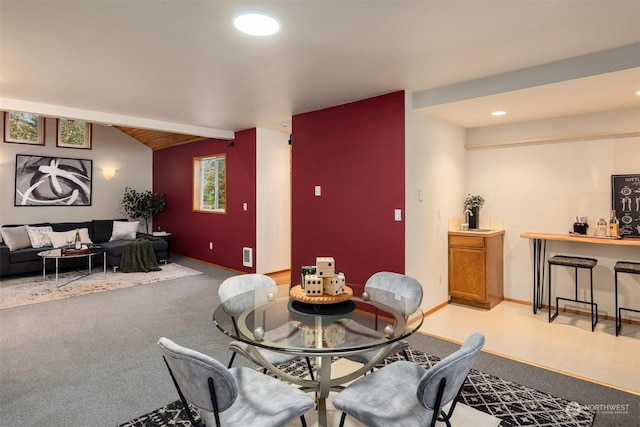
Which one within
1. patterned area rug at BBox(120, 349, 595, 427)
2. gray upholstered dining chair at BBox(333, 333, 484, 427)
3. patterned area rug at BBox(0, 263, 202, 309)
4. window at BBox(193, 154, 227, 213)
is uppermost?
window at BBox(193, 154, 227, 213)

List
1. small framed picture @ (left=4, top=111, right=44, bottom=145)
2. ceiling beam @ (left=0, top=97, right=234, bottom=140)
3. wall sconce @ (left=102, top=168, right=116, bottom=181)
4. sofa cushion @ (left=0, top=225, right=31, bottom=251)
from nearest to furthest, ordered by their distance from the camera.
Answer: ceiling beam @ (left=0, top=97, right=234, bottom=140) → sofa cushion @ (left=0, top=225, right=31, bottom=251) → small framed picture @ (left=4, top=111, right=44, bottom=145) → wall sconce @ (left=102, top=168, right=116, bottom=181)

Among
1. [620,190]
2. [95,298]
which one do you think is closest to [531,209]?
[620,190]

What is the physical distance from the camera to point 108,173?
24.7ft

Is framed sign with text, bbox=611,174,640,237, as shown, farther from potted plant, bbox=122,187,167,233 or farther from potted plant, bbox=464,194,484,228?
potted plant, bbox=122,187,167,233

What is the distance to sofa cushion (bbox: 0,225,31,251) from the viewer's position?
18.6ft

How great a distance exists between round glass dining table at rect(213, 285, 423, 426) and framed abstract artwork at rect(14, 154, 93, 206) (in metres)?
6.32

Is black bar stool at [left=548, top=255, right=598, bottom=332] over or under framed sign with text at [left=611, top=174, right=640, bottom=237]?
under

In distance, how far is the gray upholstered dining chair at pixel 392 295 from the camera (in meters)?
2.07

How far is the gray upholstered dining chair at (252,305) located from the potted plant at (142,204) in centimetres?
587

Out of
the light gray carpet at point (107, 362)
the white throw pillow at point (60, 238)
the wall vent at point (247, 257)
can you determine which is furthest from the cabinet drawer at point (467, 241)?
the white throw pillow at point (60, 238)

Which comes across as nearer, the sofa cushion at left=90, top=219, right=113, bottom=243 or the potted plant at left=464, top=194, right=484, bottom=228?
the potted plant at left=464, top=194, right=484, bottom=228

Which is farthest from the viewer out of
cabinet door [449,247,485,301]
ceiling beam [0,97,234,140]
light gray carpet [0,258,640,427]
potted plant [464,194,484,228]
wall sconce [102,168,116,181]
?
wall sconce [102,168,116,181]

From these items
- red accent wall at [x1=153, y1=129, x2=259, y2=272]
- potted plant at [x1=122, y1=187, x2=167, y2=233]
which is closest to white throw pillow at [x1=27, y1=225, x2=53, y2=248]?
potted plant at [x1=122, y1=187, x2=167, y2=233]

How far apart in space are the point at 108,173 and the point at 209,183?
2360mm
